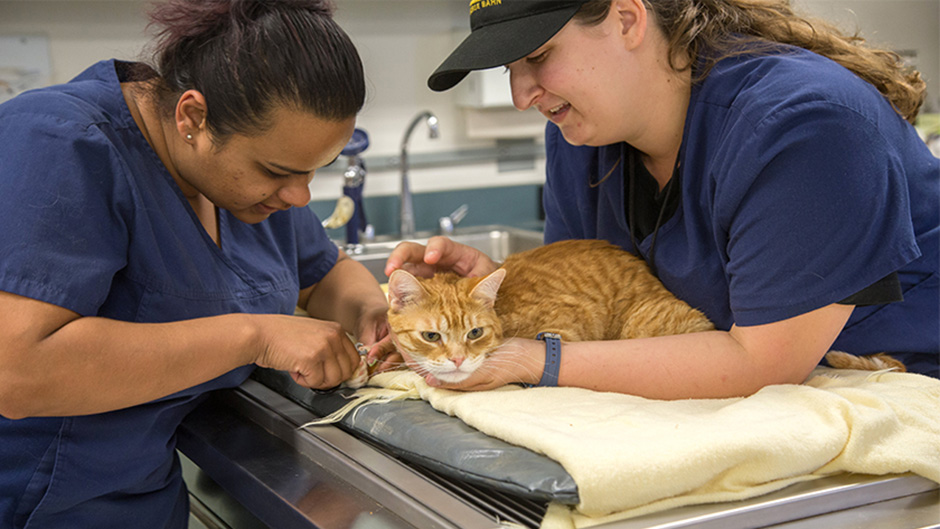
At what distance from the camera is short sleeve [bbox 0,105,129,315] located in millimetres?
1040

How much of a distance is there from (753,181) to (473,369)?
534 millimetres

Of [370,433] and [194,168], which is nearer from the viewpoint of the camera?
[370,433]

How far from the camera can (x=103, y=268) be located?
1.12 meters

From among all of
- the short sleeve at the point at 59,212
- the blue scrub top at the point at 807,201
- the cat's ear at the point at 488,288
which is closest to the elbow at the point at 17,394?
the short sleeve at the point at 59,212

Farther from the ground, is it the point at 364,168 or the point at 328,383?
the point at 364,168

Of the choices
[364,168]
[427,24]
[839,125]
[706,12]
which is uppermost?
[427,24]

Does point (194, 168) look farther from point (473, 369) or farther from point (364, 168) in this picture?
point (364, 168)

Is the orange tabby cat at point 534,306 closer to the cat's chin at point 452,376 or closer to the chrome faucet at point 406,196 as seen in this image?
the cat's chin at point 452,376

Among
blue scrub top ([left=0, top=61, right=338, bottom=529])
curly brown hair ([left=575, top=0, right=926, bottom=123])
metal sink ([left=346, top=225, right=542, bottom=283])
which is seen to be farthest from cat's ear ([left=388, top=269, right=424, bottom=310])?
metal sink ([left=346, top=225, right=542, bottom=283])

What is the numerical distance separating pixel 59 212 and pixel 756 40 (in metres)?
1.15

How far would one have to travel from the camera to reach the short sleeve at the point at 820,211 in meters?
1.07

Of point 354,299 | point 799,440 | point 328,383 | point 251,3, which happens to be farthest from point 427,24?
point 799,440

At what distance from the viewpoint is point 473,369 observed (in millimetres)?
1279

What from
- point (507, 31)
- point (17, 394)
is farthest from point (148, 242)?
point (507, 31)
